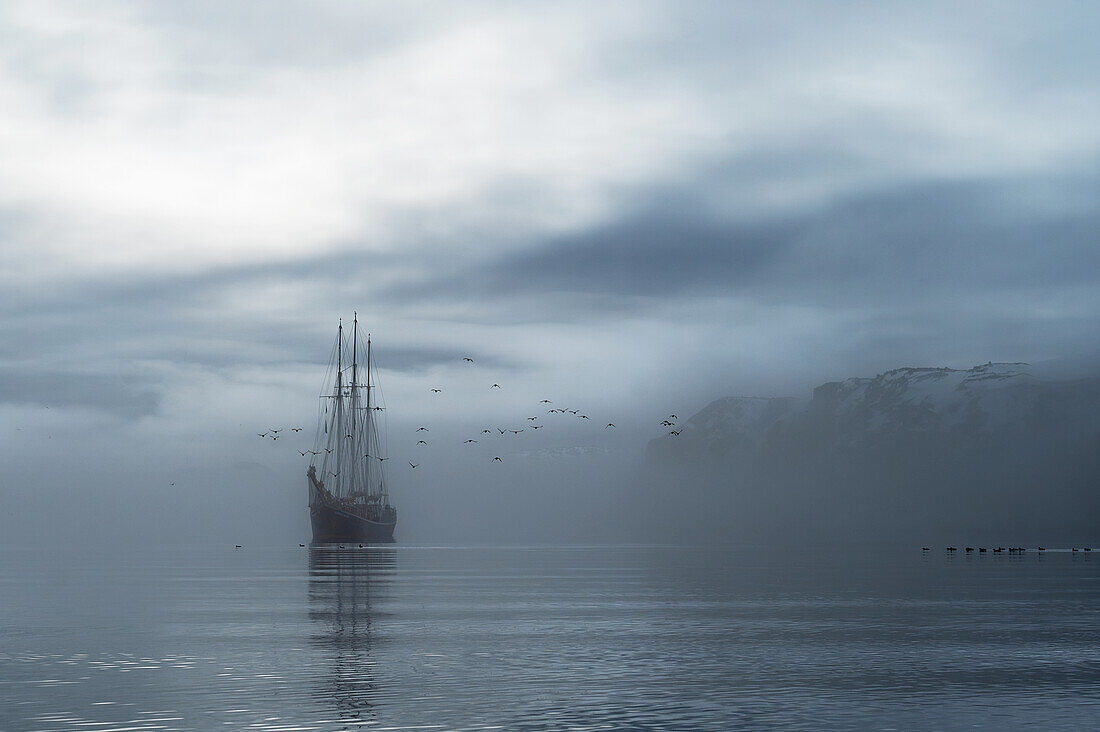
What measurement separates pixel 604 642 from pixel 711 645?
5328 millimetres

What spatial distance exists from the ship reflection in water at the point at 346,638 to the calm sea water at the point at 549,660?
0.21 metres

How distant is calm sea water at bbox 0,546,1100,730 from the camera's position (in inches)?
1700

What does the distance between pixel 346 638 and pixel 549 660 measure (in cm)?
1532

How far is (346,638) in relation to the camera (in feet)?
232

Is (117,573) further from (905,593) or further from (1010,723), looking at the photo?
(1010,723)

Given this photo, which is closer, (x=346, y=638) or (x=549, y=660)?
(x=549, y=660)

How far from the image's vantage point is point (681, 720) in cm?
4188

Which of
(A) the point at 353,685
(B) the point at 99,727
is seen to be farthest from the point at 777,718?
(B) the point at 99,727

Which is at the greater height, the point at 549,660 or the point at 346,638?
the point at 346,638

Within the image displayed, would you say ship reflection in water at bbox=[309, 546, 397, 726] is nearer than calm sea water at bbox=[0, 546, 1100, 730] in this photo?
No

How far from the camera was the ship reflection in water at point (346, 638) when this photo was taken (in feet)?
151

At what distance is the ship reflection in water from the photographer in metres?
46.0

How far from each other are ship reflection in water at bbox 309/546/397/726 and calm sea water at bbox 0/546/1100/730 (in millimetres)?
209

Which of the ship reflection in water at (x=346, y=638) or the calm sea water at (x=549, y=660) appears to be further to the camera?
the ship reflection in water at (x=346, y=638)
